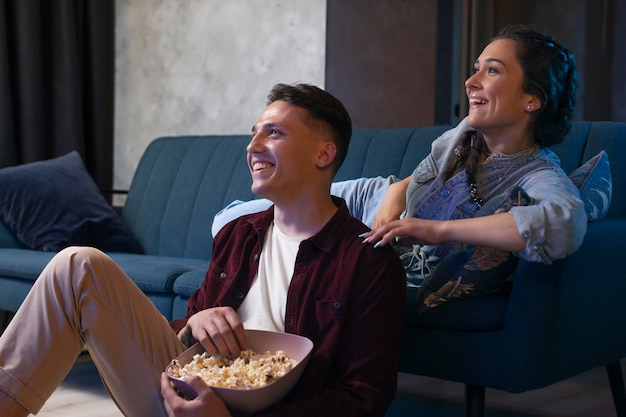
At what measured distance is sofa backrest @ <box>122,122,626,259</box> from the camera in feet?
9.37

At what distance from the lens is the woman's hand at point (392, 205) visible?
6.77ft

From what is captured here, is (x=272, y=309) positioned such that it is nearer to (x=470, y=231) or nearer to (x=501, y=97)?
(x=470, y=231)

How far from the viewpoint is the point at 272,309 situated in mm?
1680

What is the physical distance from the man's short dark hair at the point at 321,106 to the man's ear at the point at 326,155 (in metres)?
0.01

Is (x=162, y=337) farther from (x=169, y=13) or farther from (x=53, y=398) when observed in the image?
(x=169, y=13)

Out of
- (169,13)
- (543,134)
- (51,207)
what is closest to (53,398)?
(51,207)

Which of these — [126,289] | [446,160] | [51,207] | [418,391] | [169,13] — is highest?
[169,13]

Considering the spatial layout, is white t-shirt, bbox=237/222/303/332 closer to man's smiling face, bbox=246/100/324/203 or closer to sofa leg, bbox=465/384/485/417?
man's smiling face, bbox=246/100/324/203

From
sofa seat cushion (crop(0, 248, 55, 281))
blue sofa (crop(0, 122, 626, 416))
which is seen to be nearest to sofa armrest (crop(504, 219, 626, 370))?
blue sofa (crop(0, 122, 626, 416))

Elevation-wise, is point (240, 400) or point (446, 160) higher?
point (446, 160)

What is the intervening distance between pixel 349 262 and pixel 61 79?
3.23m

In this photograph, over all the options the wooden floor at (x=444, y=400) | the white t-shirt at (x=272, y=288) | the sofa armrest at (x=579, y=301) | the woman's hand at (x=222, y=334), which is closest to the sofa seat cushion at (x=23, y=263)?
the wooden floor at (x=444, y=400)

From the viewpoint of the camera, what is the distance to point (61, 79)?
444 cm

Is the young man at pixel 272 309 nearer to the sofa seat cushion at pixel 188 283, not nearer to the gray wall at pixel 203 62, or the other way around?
the sofa seat cushion at pixel 188 283
